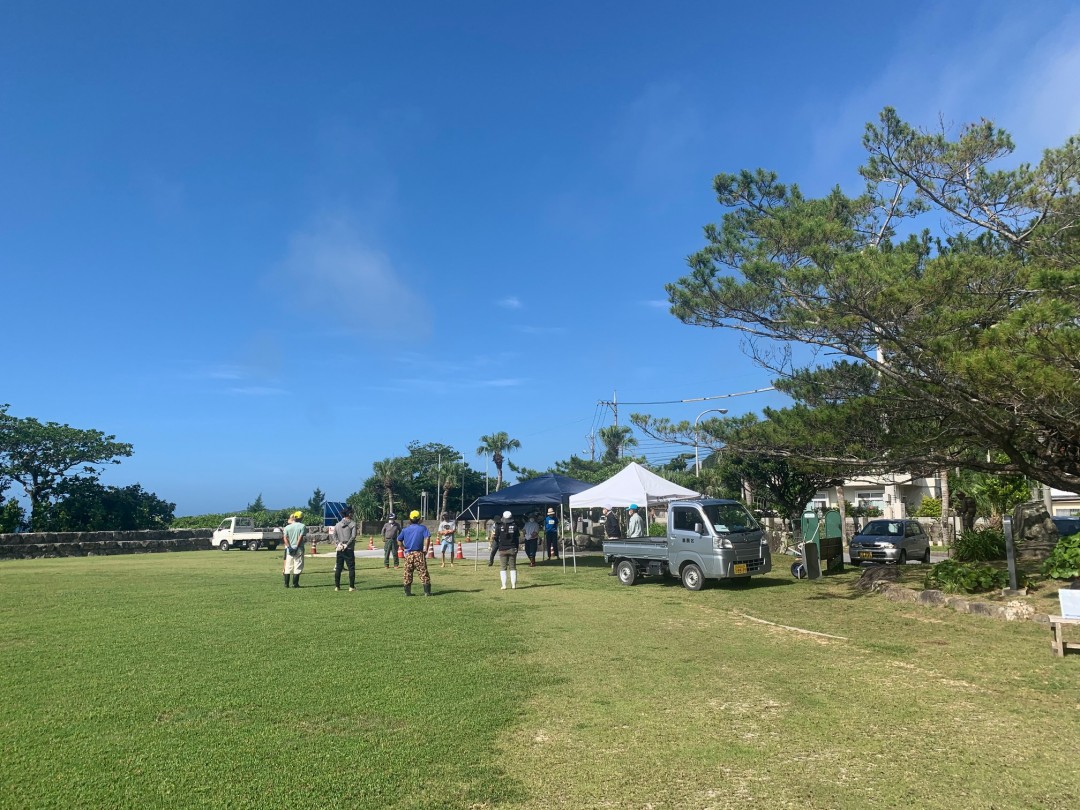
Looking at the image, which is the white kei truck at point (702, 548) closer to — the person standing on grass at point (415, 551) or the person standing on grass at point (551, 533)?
the person standing on grass at point (415, 551)

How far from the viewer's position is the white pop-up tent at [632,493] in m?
17.4

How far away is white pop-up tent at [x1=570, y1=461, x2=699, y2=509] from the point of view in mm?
17438

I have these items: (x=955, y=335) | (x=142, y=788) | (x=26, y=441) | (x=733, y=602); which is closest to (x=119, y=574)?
(x=733, y=602)

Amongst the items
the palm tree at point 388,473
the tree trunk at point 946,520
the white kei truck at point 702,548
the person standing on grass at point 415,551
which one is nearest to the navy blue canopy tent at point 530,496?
the white kei truck at point 702,548

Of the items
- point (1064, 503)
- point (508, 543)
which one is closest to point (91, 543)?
point (508, 543)

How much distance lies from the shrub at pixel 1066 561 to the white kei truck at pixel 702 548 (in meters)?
4.71

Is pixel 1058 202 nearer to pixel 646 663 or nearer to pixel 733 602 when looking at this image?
pixel 733 602

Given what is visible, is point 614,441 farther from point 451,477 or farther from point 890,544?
point 890,544

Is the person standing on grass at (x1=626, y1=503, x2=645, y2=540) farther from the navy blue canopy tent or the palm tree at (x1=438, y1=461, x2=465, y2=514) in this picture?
the palm tree at (x1=438, y1=461, x2=465, y2=514)

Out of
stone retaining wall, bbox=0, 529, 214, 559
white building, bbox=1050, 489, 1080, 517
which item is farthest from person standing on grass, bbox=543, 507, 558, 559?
white building, bbox=1050, 489, 1080, 517

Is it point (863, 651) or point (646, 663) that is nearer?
point (646, 663)

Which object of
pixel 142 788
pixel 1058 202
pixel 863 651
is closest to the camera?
pixel 142 788

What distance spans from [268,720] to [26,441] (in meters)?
45.3

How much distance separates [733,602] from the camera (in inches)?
480
